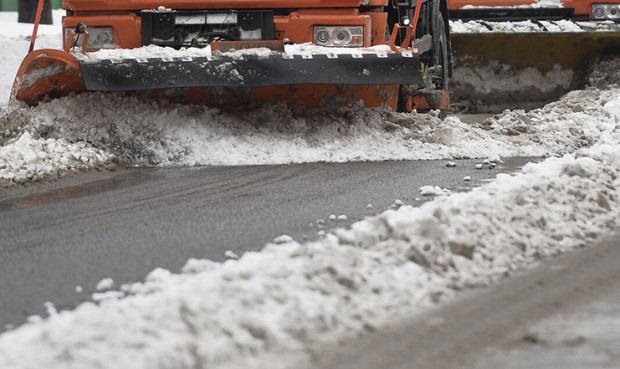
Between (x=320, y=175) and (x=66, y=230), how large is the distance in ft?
6.99

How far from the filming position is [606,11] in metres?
12.8

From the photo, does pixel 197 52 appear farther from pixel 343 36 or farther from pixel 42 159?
pixel 42 159

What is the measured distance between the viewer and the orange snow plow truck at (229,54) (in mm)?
7570

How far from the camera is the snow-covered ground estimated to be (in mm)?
3285

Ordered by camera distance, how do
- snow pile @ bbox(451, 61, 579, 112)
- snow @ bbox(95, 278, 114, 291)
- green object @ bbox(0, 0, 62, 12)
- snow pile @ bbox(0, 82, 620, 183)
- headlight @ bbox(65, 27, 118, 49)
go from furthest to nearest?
green object @ bbox(0, 0, 62, 12)
snow pile @ bbox(451, 61, 579, 112)
headlight @ bbox(65, 27, 118, 49)
snow pile @ bbox(0, 82, 620, 183)
snow @ bbox(95, 278, 114, 291)

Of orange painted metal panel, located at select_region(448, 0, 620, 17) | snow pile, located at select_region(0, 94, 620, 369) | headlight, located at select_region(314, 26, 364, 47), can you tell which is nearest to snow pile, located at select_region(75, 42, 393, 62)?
headlight, located at select_region(314, 26, 364, 47)

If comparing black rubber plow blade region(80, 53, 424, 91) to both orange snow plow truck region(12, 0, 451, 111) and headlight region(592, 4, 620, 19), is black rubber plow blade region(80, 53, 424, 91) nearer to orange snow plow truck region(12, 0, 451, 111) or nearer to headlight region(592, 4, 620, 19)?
orange snow plow truck region(12, 0, 451, 111)

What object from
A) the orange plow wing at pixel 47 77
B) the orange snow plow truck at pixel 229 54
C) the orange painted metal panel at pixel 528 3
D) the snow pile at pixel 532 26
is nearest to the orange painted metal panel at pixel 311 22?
the orange snow plow truck at pixel 229 54

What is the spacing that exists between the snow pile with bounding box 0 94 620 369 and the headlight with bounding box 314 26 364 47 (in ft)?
9.21

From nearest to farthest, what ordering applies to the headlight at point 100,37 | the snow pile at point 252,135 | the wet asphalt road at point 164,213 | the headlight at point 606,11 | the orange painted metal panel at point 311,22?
the wet asphalt road at point 164,213
the snow pile at point 252,135
the orange painted metal panel at point 311,22
the headlight at point 100,37
the headlight at point 606,11

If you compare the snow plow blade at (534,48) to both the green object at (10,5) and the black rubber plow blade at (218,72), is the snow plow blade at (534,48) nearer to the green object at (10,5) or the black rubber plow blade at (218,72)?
the black rubber plow blade at (218,72)

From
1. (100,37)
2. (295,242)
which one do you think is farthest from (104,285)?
(100,37)

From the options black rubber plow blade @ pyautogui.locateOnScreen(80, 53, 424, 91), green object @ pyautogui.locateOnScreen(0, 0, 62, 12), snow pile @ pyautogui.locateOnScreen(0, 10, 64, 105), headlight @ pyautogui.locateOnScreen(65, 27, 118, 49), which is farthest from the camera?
green object @ pyautogui.locateOnScreen(0, 0, 62, 12)

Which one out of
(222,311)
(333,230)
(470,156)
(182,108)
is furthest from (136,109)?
(222,311)
